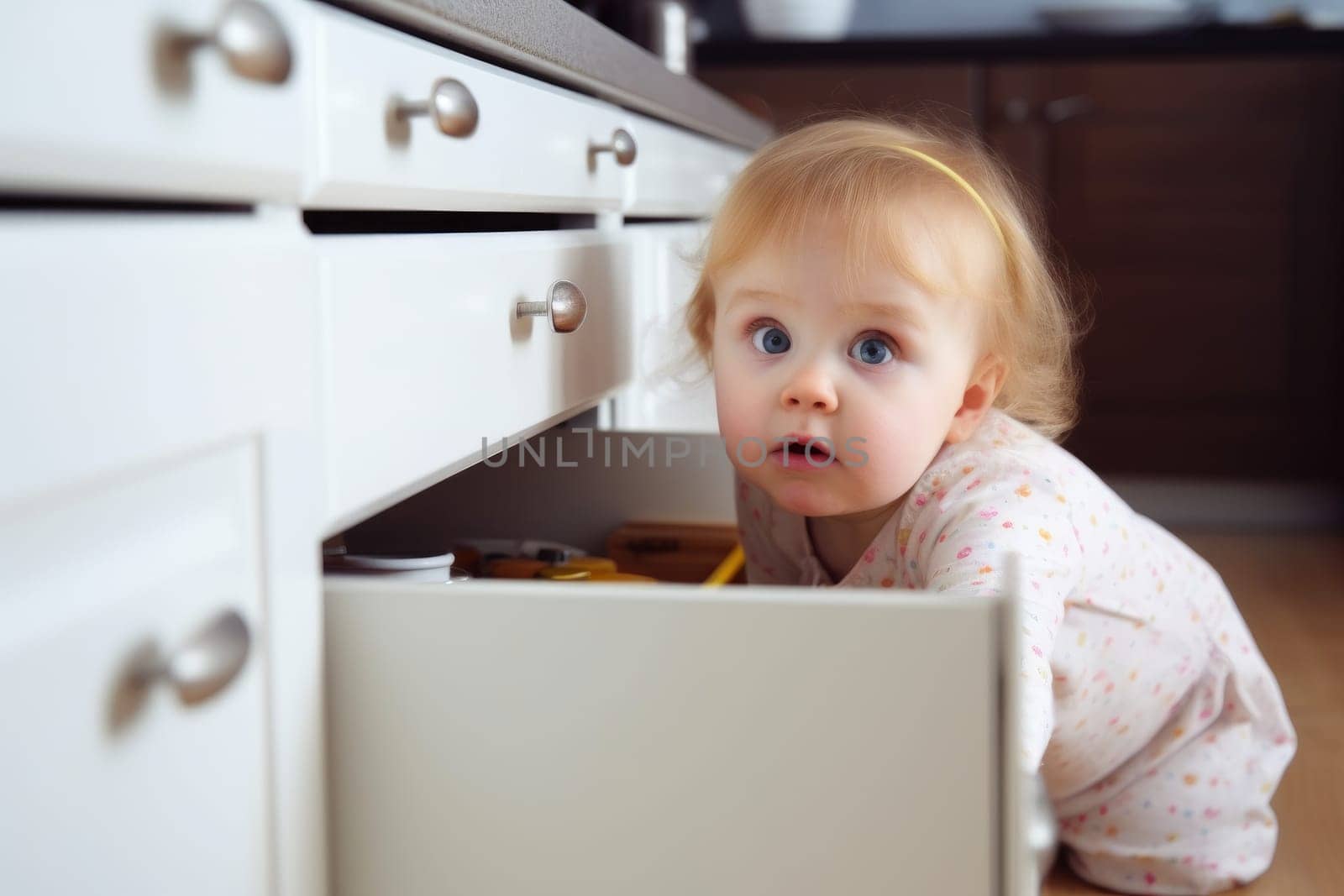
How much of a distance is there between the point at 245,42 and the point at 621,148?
0.69m

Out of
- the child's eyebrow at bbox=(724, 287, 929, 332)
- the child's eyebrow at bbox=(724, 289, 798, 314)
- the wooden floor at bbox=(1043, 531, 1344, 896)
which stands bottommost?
the wooden floor at bbox=(1043, 531, 1344, 896)

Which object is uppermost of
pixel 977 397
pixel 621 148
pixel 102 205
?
pixel 621 148

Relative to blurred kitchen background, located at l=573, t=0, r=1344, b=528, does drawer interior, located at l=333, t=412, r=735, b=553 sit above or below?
below

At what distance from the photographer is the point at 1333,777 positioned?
53.9 inches

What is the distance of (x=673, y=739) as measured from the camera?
1.78ft

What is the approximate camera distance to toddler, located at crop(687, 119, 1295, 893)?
95 centimetres

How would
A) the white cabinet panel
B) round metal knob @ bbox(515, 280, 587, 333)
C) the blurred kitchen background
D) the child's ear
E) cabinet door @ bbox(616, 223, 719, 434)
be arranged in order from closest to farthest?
1. the white cabinet panel
2. round metal knob @ bbox(515, 280, 587, 333)
3. the child's ear
4. cabinet door @ bbox(616, 223, 719, 434)
5. the blurred kitchen background

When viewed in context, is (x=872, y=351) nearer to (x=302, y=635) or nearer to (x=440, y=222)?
(x=440, y=222)

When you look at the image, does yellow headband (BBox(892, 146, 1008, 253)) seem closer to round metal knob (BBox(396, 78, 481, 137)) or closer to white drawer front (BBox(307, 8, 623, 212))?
white drawer front (BBox(307, 8, 623, 212))

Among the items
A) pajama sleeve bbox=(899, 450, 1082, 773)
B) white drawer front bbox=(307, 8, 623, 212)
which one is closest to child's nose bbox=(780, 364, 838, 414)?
pajama sleeve bbox=(899, 450, 1082, 773)

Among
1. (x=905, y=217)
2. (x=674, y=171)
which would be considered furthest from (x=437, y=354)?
(x=674, y=171)

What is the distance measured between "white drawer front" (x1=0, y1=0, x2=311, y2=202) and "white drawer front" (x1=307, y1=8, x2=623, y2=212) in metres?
0.07

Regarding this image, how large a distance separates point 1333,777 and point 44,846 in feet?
4.24

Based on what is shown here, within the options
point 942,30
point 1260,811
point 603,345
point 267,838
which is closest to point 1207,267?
point 942,30
